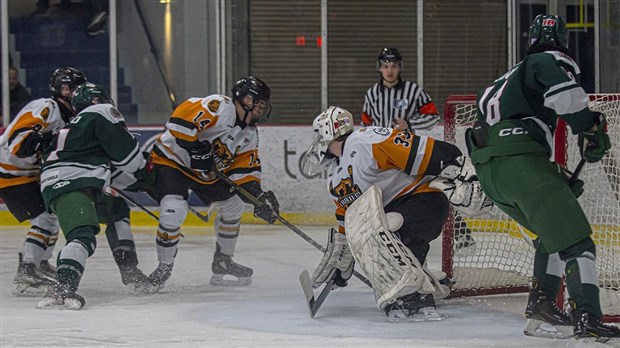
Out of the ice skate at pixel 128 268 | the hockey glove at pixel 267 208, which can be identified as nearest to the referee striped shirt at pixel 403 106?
the hockey glove at pixel 267 208

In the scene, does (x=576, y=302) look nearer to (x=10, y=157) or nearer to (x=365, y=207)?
(x=365, y=207)

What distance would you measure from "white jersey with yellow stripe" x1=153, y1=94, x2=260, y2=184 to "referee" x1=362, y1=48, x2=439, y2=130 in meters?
1.77

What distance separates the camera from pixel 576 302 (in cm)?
391

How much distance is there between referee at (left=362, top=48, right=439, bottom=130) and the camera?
7613mm

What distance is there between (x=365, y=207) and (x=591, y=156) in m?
0.92

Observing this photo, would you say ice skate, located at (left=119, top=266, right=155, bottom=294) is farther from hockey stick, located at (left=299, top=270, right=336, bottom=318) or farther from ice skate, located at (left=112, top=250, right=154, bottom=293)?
hockey stick, located at (left=299, top=270, right=336, bottom=318)

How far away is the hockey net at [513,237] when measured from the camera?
500cm

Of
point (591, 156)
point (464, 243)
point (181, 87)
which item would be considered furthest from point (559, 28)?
point (181, 87)

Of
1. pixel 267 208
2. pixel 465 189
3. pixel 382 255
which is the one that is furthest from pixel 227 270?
pixel 465 189

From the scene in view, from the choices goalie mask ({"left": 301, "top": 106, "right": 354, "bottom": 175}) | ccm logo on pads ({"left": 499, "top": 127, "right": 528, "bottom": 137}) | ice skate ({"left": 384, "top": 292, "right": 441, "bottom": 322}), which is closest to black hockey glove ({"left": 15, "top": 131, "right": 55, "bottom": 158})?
goalie mask ({"left": 301, "top": 106, "right": 354, "bottom": 175})

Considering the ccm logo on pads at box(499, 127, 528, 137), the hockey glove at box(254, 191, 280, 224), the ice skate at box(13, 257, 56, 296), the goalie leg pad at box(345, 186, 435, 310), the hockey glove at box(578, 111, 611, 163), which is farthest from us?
the hockey glove at box(254, 191, 280, 224)

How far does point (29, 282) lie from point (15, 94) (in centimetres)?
437

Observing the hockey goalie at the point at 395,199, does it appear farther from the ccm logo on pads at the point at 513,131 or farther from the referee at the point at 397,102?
the referee at the point at 397,102

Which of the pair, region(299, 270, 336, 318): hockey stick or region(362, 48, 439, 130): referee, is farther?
region(362, 48, 439, 130): referee
